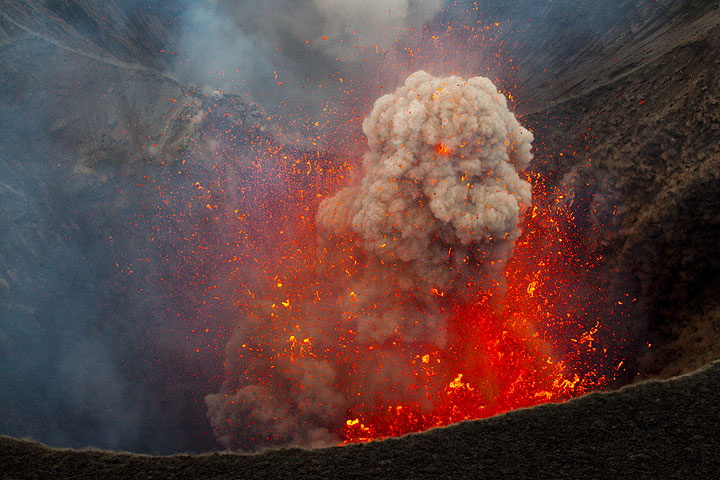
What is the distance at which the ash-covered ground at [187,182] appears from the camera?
1141cm

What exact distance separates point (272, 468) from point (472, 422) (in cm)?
265

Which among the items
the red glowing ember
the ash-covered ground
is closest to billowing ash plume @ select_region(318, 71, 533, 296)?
the red glowing ember

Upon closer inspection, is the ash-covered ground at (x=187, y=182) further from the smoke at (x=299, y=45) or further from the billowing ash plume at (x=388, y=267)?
the billowing ash plume at (x=388, y=267)

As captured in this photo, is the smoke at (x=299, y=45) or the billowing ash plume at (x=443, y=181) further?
the smoke at (x=299, y=45)

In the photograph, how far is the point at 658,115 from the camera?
11.9m

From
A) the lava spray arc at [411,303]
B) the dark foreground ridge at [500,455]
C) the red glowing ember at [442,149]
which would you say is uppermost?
the red glowing ember at [442,149]

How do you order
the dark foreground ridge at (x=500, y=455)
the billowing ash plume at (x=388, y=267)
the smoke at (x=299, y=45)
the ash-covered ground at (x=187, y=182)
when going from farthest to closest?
the smoke at (x=299, y=45), the billowing ash plume at (x=388, y=267), the ash-covered ground at (x=187, y=182), the dark foreground ridge at (x=500, y=455)

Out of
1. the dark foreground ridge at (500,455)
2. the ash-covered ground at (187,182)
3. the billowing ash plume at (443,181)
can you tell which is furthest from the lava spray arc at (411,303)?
the dark foreground ridge at (500,455)

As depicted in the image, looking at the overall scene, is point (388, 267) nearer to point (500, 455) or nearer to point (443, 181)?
point (443, 181)

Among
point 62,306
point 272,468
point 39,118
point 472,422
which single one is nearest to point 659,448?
point 472,422

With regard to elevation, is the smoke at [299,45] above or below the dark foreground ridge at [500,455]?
above

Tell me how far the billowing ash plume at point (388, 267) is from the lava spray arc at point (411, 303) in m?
0.04

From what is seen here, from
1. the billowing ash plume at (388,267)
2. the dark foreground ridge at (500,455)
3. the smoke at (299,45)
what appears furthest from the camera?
the smoke at (299,45)

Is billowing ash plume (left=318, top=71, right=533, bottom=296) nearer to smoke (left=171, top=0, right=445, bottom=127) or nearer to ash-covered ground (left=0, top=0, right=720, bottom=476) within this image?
ash-covered ground (left=0, top=0, right=720, bottom=476)
